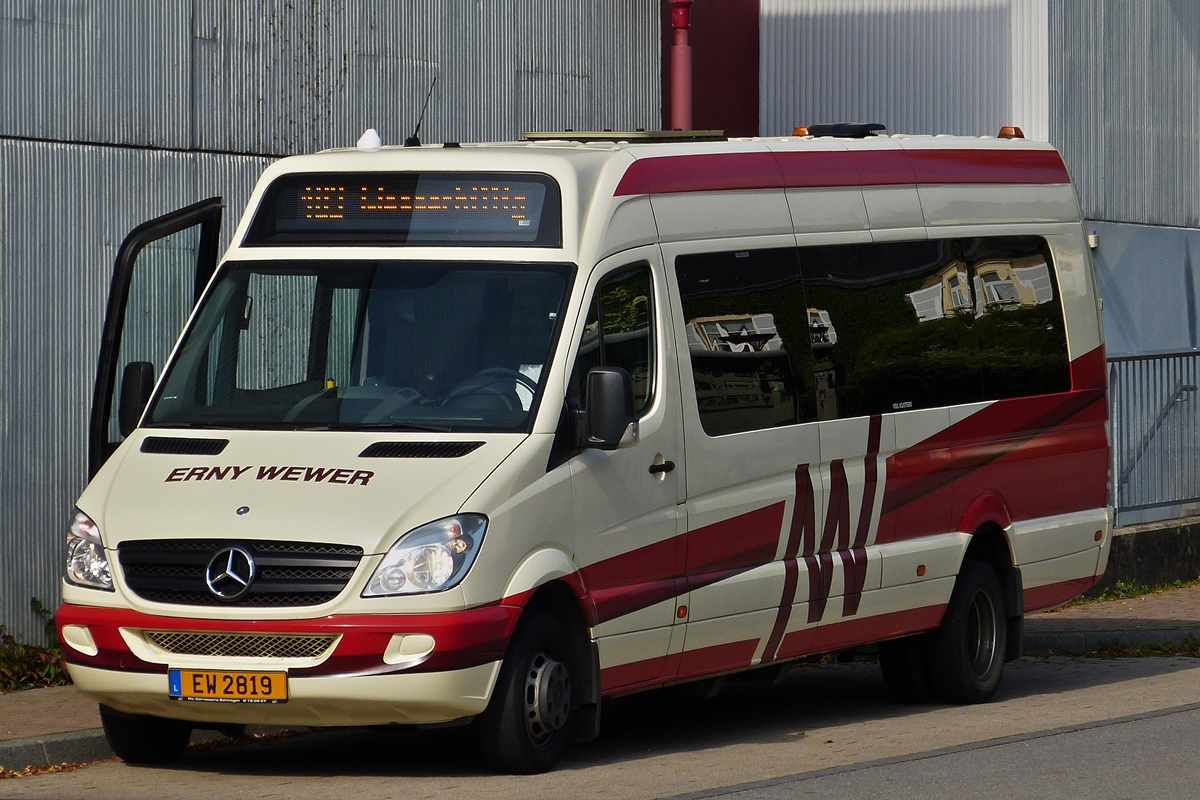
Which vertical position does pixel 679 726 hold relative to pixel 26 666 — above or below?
below

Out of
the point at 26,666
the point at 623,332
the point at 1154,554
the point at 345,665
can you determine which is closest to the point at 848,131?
the point at 623,332

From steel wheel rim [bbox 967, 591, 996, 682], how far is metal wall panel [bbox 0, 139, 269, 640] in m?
5.13

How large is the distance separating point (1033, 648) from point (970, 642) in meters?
2.53

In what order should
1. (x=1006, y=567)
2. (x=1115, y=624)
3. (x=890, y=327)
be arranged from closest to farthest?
(x=890, y=327) < (x=1006, y=567) < (x=1115, y=624)

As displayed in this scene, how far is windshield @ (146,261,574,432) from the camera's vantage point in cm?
842

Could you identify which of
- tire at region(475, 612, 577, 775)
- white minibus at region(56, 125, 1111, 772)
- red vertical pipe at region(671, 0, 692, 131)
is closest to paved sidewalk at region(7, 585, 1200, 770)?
white minibus at region(56, 125, 1111, 772)

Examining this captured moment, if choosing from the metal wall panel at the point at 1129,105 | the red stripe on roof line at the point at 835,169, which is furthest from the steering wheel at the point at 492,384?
the metal wall panel at the point at 1129,105

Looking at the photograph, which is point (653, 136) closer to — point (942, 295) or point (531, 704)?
point (942, 295)

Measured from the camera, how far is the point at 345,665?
25.2ft

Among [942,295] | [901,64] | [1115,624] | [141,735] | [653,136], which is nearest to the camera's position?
[141,735]

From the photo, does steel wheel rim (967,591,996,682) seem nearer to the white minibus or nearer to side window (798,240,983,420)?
the white minibus

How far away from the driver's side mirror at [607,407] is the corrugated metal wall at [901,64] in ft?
34.3

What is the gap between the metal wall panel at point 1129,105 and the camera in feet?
58.6

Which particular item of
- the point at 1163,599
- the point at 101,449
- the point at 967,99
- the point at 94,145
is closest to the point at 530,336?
the point at 101,449
